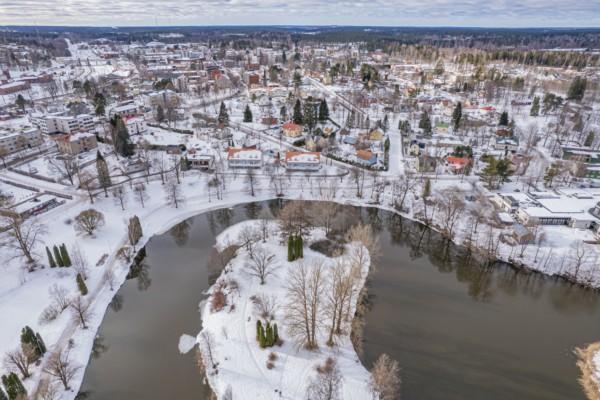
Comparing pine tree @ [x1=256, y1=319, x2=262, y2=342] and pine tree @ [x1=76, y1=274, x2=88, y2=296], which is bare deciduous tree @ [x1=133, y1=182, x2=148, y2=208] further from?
pine tree @ [x1=256, y1=319, x2=262, y2=342]

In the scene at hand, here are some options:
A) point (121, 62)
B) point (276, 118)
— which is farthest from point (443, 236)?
point (121, 62)

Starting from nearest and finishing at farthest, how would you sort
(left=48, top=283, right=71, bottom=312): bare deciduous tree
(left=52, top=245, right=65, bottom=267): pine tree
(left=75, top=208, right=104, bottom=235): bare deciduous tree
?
(left=48, top=283, right=71, bottom=312): bare deciduous tree, (left=52, top=245, right=65, bottom=267): pine tree, (left=75, top=208, right=104, bottom=235): bare deciduous tree

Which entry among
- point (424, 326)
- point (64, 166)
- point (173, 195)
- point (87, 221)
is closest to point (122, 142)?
point (64, 166)

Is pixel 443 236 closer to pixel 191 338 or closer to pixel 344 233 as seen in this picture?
pixel 344 233

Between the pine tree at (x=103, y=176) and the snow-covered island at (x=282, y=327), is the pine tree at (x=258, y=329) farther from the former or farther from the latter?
the pine tree at (x=103, y=176)

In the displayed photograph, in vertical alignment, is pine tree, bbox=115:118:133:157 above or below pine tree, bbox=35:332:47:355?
above

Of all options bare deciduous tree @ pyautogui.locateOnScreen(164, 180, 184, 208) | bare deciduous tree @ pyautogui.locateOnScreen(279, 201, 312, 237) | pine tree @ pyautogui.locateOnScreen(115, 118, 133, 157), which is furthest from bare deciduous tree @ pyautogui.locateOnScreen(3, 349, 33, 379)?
pine tree @ pyautogui.locateOnScreen(115, 118, 133, 157)

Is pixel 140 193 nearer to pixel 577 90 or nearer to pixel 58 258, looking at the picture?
pixel 58 258
